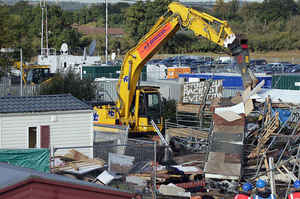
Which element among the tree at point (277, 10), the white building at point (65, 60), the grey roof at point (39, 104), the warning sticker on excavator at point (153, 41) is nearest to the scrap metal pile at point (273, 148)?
the warning sticker on excavator at point (153, 41)

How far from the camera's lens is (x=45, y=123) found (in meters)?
17.0

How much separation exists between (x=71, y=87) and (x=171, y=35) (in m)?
10.4

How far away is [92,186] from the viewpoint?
7.69 m

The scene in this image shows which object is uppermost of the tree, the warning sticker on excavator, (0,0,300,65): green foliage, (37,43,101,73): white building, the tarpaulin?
the tree

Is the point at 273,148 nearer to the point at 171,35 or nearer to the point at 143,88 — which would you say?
the point at 171,35

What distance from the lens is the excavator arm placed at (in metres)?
17.0

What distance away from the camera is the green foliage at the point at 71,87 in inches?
1131

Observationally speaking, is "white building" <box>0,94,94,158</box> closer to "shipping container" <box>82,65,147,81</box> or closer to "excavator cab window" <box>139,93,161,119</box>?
"excavator cab window" <box>139,93,161,119</box>

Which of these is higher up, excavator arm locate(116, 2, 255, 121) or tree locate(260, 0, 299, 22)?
tree locate(260, 0, 299, 22)

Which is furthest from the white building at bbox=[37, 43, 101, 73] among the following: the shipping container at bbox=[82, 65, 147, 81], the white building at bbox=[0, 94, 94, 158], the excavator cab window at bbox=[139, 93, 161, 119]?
the white building at bbox=[0, 94, 94, 158]

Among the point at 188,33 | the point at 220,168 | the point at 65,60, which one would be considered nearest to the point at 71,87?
the point at 220,168

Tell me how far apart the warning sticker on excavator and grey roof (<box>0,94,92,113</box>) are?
148 inches

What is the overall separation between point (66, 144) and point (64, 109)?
1.17 meters

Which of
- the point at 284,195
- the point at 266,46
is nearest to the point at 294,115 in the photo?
the point at 284,195
